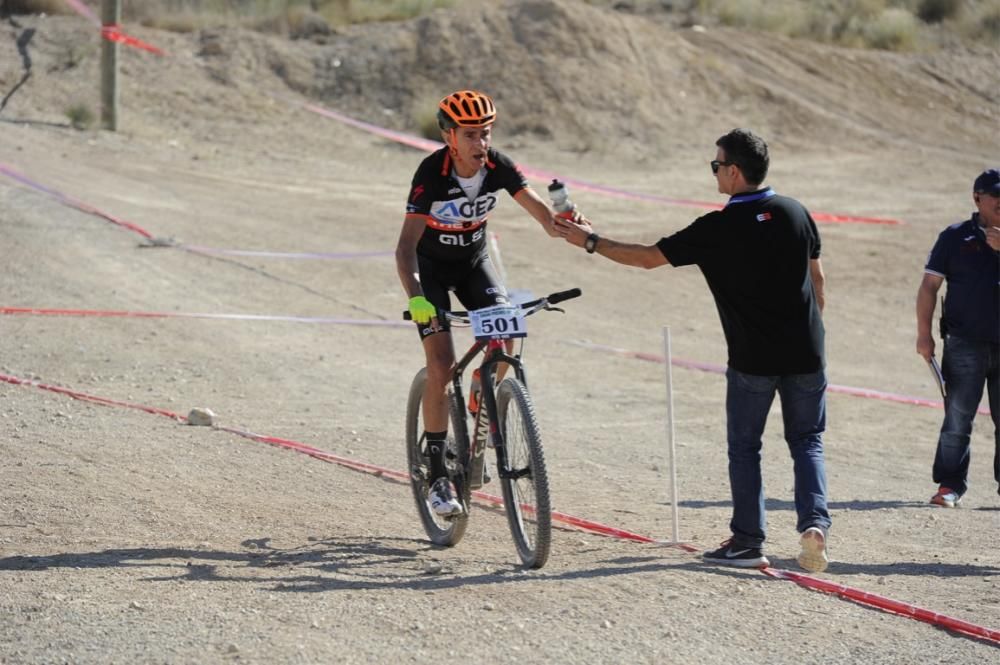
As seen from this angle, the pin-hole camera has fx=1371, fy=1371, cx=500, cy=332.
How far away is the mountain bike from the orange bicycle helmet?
903 mm

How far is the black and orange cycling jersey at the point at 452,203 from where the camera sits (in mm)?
6617

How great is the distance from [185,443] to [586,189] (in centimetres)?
1521

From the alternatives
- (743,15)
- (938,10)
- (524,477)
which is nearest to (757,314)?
(524,477)

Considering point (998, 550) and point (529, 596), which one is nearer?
point (529, 596)

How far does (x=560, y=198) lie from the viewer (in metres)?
6.37

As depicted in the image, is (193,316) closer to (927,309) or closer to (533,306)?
(927,309)

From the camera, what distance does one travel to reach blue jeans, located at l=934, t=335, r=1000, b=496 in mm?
8414

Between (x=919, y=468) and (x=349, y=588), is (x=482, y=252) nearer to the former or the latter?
(x=349, y=588)

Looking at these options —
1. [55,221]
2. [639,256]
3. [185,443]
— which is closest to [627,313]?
[55,221]

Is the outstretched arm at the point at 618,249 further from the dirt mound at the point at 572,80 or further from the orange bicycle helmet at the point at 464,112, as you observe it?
the dirt mound at the point at 572,80

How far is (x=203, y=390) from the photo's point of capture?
10609 millimetres

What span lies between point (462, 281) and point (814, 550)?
2181 mm

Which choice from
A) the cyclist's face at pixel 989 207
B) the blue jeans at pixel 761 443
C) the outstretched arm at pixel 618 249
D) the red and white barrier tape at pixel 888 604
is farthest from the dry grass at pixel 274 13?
the red and white barrier tape at pixel 888 604

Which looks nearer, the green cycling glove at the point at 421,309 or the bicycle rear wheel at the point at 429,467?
the green cycling glove at the point at 421,309
